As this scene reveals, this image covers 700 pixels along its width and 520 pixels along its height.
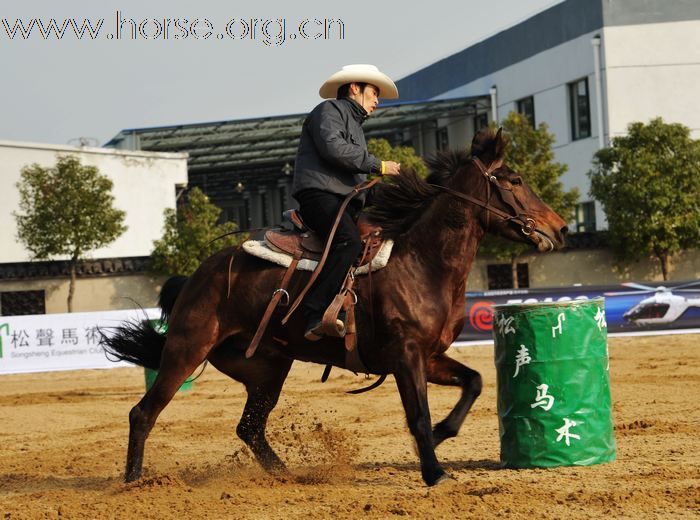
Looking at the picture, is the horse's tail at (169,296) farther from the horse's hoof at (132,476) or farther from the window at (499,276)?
the window at (499,276)

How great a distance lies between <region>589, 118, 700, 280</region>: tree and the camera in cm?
3078

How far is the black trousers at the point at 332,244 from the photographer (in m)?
7.16

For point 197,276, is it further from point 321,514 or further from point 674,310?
point 674,310

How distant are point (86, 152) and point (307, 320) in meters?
32.4

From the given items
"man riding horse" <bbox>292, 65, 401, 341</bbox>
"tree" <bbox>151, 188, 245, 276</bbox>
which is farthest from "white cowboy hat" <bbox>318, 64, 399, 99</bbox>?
"tree" <bbox>151, 188, 245, 276</bbox>

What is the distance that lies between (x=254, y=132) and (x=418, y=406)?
3552 centimetres

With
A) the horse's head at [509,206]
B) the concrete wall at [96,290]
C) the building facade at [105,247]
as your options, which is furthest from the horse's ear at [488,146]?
the concrete wall at [96,290]

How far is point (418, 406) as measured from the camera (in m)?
6.90

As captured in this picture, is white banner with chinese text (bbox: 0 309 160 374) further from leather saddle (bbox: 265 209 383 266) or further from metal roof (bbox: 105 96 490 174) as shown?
metal roof (bbox: 105 96 490 174)

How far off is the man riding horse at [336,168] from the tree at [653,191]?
80.2 feet

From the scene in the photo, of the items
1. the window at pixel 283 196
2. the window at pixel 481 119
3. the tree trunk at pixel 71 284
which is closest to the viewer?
the tree trunk at pixel 71 284

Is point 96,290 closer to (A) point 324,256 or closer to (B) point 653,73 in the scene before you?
(B) point 653,73

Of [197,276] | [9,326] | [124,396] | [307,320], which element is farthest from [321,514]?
Answer: [9,326]

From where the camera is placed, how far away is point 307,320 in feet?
23.9
